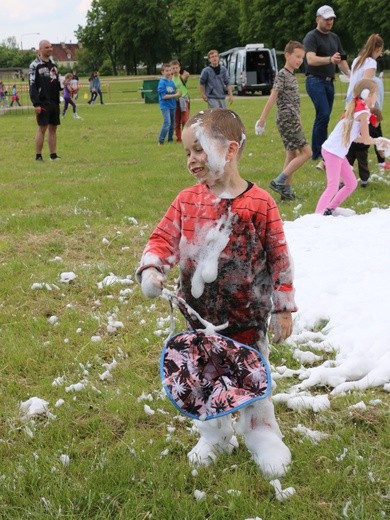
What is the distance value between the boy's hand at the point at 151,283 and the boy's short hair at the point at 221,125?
65 centimetres

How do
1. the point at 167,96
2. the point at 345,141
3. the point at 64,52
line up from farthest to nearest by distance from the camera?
the point at 64,52, the point at 167,96, the point at 345,141

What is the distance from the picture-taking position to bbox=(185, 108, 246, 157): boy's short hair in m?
2.78

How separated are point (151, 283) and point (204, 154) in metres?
0.62

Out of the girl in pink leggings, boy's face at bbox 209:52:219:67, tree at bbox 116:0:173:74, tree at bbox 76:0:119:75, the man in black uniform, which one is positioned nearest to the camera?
the girl in pink leggings

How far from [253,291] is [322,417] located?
3.06 feet

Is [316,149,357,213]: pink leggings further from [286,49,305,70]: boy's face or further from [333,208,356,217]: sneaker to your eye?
[286,49,305,70]: boy's face

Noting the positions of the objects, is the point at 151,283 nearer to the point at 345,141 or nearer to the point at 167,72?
the point at 345,141

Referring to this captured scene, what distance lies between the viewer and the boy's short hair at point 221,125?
2.78 meters

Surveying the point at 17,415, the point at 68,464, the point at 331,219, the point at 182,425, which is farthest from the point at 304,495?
the point at 331,219

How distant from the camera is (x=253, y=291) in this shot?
288 centimetres

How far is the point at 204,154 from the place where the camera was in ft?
9.14

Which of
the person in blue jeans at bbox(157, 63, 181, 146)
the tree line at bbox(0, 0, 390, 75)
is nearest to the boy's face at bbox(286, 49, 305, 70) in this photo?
the person in blue jeans at bbox(157, 63, 181, 146)

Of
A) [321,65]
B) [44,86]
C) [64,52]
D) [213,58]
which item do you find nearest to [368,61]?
[321,65]

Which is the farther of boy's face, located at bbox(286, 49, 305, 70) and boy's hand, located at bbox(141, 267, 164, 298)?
boy's face, located at bbox(286, 49, 305, 70)
